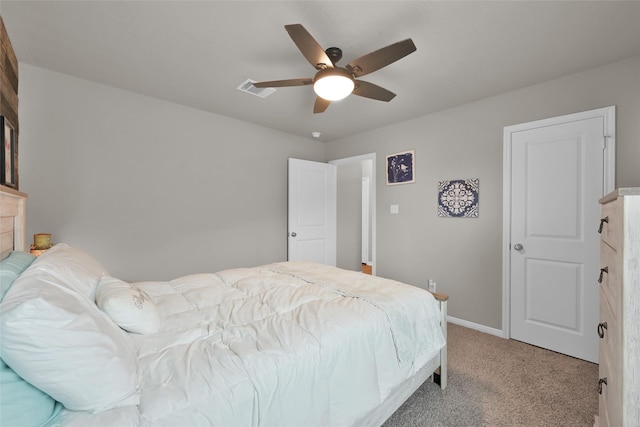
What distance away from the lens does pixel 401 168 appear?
374 cm

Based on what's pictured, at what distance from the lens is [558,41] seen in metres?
1.99

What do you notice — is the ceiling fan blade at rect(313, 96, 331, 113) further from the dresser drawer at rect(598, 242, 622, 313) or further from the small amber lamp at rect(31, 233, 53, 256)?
the small amber lamp at rect(31, 233, 53, 256)

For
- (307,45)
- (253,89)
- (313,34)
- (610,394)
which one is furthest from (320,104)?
(610,394)

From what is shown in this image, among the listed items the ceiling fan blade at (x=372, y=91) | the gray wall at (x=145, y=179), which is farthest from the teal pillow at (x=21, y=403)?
the gray wall at (x=145, y=179)

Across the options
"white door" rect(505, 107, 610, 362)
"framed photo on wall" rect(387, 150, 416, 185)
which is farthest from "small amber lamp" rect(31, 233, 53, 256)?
"white door" rect(505, 107, 610, 362)

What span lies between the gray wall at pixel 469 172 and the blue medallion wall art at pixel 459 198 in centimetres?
6

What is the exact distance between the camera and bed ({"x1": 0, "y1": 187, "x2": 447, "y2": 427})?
2.52 feet

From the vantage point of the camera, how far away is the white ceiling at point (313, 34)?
1.70 m

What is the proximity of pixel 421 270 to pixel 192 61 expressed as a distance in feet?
11.0

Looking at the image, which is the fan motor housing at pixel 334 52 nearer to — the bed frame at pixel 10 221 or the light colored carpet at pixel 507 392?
the bed frame at pixel 10 221

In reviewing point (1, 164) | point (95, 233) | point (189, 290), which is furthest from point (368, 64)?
point (95, 233)

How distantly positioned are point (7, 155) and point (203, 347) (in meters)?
1.72

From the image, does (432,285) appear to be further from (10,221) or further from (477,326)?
(10,221)

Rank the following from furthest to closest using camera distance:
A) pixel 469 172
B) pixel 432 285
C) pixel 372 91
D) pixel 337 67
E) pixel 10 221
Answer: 1. pixel 432 285
2. pixel 469 172
3. pixel 372 91
4. pixel 337 67
5. pixel 10 221
